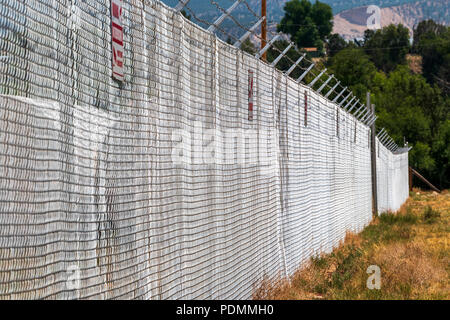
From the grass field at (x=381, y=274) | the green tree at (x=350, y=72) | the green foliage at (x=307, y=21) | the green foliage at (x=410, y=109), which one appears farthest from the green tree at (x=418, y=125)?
the green foliage at (x=307, y=21)

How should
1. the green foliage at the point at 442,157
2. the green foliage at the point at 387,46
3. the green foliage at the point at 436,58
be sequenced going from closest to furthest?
the green foliage at the point at 442,157 → the green foliage at the point at 436,58 → the green foliage at the point at 387,46

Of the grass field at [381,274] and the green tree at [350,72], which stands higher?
the green tree at [350,72]

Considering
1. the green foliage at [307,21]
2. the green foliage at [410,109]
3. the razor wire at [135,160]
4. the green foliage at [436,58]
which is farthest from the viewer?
the green foliage at [307,21]

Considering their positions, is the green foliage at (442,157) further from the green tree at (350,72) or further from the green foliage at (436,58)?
the green foliage at (436,58)

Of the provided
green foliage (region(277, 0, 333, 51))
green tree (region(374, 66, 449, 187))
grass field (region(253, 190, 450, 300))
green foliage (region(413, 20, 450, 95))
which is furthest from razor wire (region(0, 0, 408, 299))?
green foliage (region(277, 0, 333, 51))

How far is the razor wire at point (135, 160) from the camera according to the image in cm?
298

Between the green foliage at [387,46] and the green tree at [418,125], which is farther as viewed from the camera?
the green foliage at [387,46]

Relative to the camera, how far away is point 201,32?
5.57 m

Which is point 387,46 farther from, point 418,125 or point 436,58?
point 418,125

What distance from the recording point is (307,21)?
103 meters

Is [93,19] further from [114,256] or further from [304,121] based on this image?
[304,121]

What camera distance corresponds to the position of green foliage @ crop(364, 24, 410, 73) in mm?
97875

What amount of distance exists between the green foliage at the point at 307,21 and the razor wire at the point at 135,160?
90.3 metres

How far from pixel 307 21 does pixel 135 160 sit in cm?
10130
